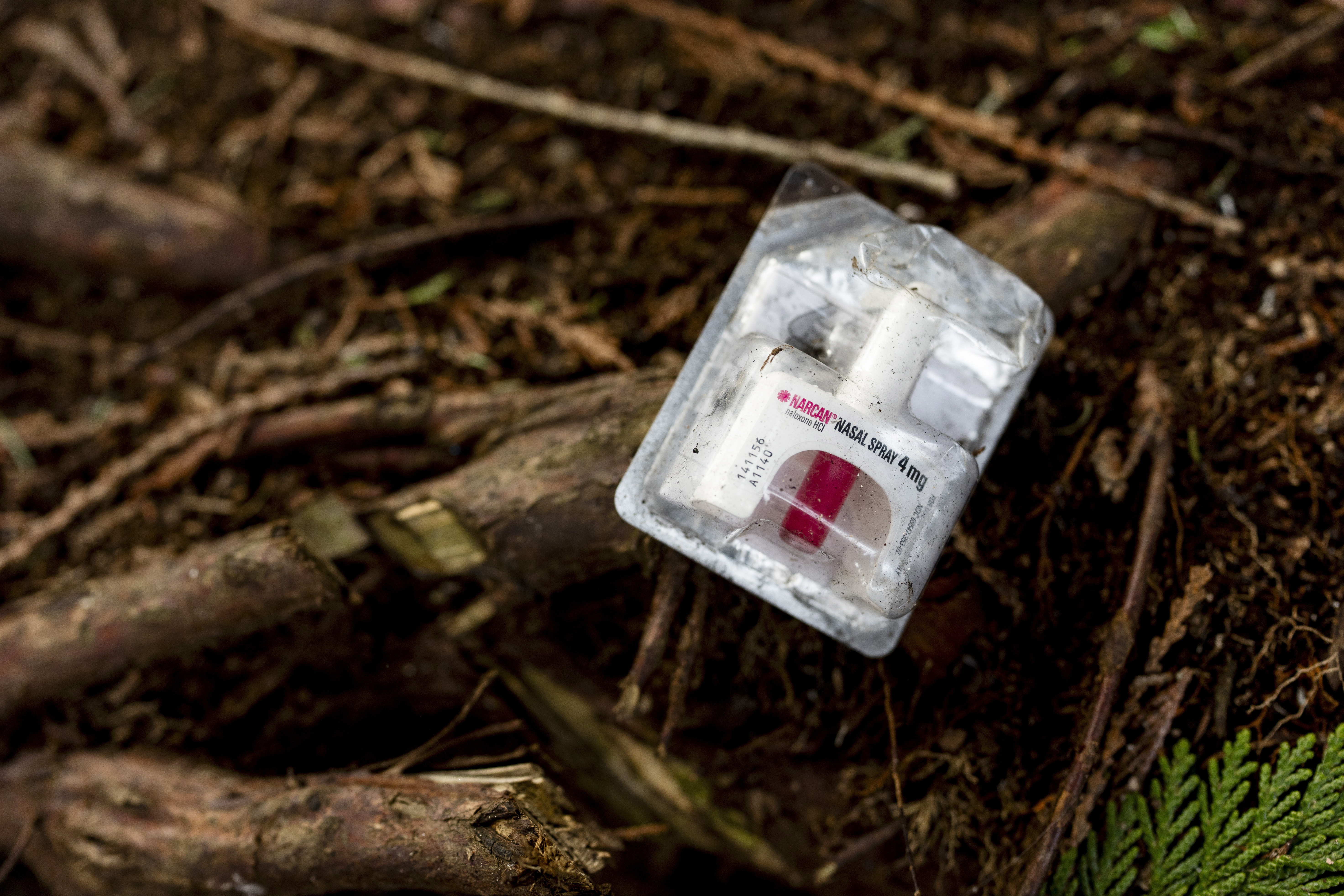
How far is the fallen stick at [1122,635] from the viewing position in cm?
154

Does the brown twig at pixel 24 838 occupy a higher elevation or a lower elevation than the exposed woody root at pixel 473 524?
lower

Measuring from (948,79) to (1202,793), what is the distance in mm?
1951

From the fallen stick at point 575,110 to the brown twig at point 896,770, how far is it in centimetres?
129

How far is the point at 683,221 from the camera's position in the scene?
2.35m

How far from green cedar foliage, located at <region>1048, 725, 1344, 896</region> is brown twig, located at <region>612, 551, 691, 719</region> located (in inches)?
35.4

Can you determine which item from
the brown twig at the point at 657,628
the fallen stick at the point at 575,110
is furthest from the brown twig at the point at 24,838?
the fallen stick at the point at 575,110

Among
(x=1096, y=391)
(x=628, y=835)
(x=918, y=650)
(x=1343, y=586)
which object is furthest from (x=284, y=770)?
(x=1343, y=586)

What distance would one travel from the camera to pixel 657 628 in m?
1.73

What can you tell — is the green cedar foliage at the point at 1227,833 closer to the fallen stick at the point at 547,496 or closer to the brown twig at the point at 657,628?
the brown twig at the point at 657,628

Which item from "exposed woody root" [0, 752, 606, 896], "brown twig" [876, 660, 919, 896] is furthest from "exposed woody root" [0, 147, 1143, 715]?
"brown twig" [876, 660, 919, 896]

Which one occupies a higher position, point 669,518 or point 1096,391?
point 1096,391

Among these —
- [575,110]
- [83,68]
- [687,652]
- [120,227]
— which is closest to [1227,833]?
[687,652]

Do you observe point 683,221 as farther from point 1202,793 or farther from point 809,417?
point 1202,793

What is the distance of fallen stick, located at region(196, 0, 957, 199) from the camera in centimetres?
222
